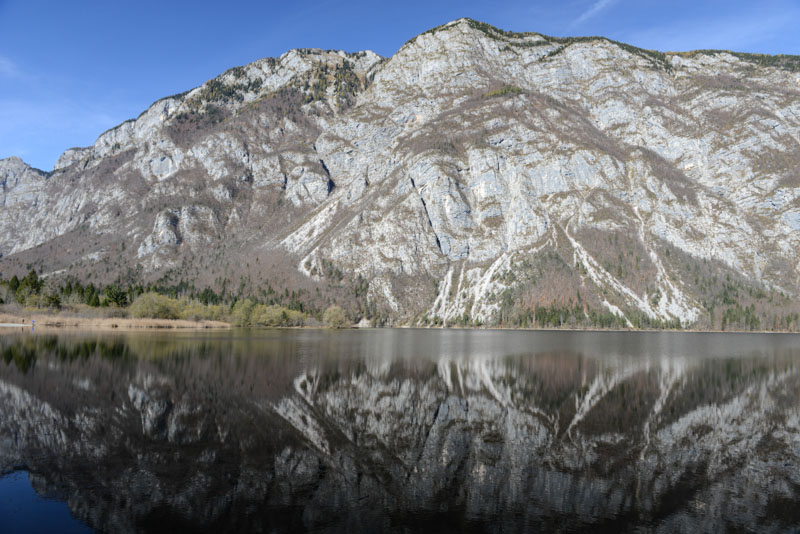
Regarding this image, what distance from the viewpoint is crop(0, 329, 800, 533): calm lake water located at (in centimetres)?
1449

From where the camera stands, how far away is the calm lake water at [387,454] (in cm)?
1449

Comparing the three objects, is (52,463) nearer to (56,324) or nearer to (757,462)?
(757,462)

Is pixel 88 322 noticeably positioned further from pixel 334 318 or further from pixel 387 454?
pixel 387 454

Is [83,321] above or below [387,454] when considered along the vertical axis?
below

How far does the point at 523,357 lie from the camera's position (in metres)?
63.2

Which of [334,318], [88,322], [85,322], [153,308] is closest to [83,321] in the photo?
[85,322]

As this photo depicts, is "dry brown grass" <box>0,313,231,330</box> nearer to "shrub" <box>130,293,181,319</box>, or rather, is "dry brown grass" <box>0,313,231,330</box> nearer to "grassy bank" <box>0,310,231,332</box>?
"grassy bank" <box>0,310,231,332</box>

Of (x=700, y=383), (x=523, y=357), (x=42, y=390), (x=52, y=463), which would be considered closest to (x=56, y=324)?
(x=42, y=390)

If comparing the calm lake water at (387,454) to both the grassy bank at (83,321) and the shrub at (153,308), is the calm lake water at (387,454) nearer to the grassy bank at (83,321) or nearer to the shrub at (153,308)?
the grassy bank at (83,321)

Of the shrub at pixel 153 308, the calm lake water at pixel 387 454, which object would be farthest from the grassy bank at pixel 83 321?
the calm lake water at pixel 387 454

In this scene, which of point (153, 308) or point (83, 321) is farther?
point (153, 308)

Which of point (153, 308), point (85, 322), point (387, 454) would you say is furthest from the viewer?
point (153, 308)

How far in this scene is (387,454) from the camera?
20.5 meters

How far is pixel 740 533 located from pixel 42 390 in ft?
124
